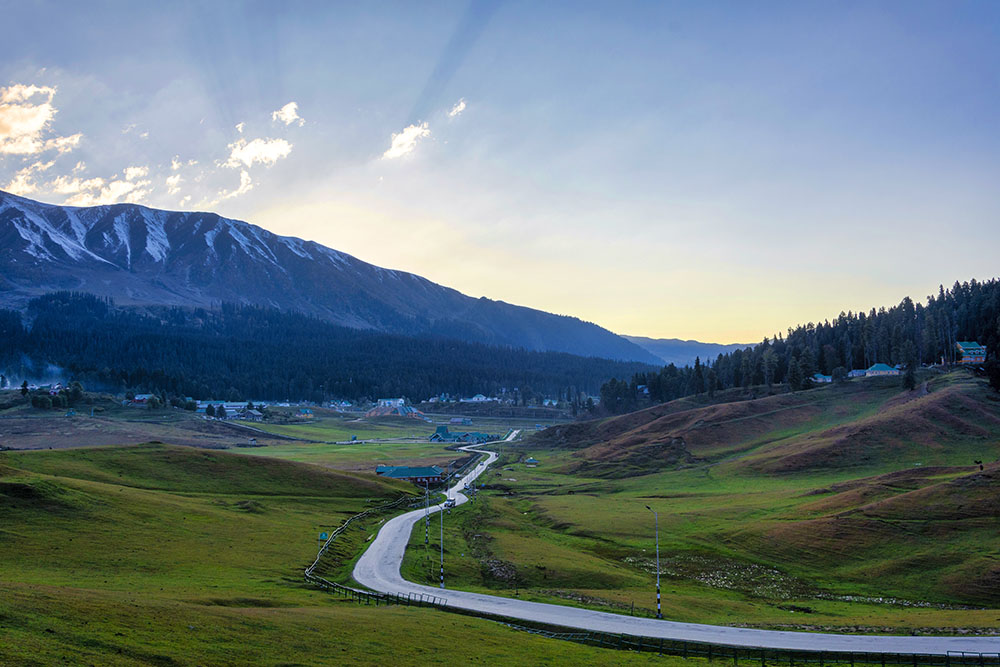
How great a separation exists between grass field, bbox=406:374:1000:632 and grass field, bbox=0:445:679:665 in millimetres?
18002

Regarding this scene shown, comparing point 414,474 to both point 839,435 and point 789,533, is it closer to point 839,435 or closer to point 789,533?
point 789,533

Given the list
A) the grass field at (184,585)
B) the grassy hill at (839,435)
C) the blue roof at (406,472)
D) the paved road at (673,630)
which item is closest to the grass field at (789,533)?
the grassy hill at (839,435)

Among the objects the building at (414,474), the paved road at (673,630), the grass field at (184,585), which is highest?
the grass field at (184,585)

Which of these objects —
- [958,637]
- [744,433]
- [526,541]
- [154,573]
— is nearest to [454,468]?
[744,433]

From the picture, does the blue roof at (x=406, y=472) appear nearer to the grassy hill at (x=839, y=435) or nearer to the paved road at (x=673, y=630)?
the grassy hill at (x=839, y=435)

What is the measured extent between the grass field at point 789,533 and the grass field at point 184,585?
1800 centimetres

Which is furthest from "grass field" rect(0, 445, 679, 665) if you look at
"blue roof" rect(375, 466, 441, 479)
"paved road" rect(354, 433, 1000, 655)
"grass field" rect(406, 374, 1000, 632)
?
"blue roof" rect(375, 466, 441, 479)

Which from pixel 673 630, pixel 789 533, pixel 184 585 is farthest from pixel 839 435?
pixel 184 585

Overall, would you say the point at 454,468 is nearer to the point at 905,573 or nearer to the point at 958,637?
the point at 905,573

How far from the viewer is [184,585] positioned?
2146 inches

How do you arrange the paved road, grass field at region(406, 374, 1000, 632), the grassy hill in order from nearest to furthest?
the paved road → grass field at region(406, 374, 1000, 632) → the grassy hill

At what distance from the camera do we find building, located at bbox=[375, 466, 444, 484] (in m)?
156

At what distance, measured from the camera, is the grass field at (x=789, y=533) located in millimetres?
68750

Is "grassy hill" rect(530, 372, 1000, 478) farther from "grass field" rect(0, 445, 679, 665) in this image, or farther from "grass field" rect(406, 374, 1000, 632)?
"grass field" rect(0, 445, 679, 665)
